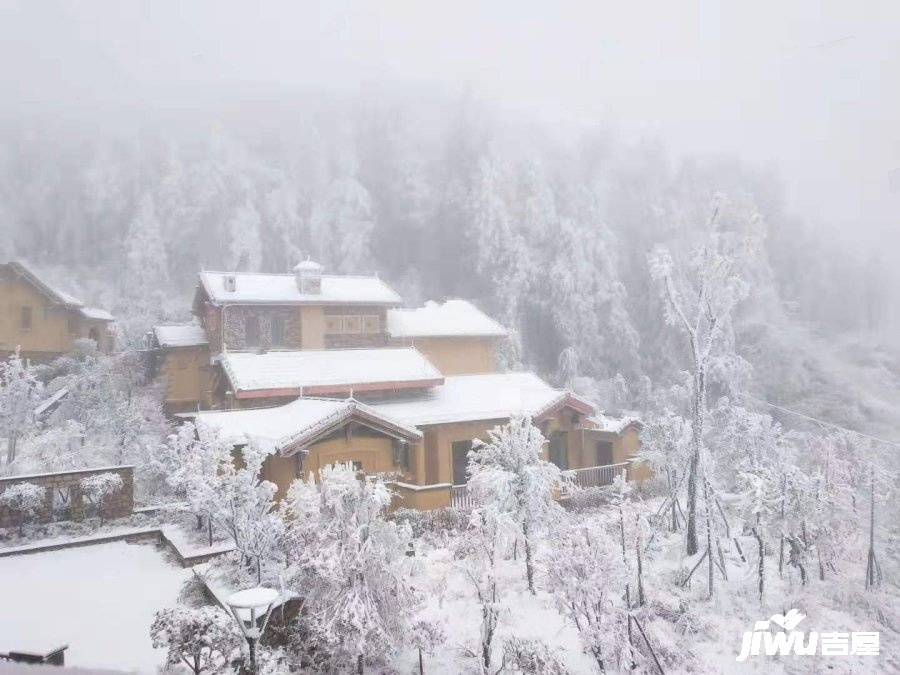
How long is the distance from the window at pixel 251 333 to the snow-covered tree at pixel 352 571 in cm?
1043

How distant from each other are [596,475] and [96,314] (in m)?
12.2

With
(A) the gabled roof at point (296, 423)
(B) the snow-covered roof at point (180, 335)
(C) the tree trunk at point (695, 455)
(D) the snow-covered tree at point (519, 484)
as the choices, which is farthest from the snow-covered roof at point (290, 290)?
(C) the tree trunk at point (695, 455)

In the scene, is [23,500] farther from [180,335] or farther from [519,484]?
[519,484]

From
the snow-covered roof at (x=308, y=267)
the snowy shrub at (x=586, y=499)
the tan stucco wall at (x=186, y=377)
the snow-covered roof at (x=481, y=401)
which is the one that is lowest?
the snowy shrub at (x=586, y=499)

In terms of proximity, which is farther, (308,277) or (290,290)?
(308,277)

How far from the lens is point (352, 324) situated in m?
17.4

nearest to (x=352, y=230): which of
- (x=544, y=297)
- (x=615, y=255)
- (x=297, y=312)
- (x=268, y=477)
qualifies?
(x=297, y=312)

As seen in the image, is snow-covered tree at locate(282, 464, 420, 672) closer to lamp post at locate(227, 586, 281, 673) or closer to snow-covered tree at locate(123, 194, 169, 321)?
lamp post at locate(227, 586, 281, 673)

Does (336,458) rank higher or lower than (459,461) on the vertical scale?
higher

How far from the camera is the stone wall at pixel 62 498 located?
10.1m

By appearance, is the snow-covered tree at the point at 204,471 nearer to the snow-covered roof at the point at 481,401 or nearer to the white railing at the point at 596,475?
the snow-covered roof at the point at 481,401

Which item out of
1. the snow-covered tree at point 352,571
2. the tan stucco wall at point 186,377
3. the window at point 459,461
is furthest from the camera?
the tan stucco wall at point 186,377

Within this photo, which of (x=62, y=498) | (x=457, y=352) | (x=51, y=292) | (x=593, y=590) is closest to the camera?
(x=593, y=590)

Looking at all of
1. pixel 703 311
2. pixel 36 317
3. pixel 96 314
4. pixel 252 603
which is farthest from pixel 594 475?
pixel 36 317
